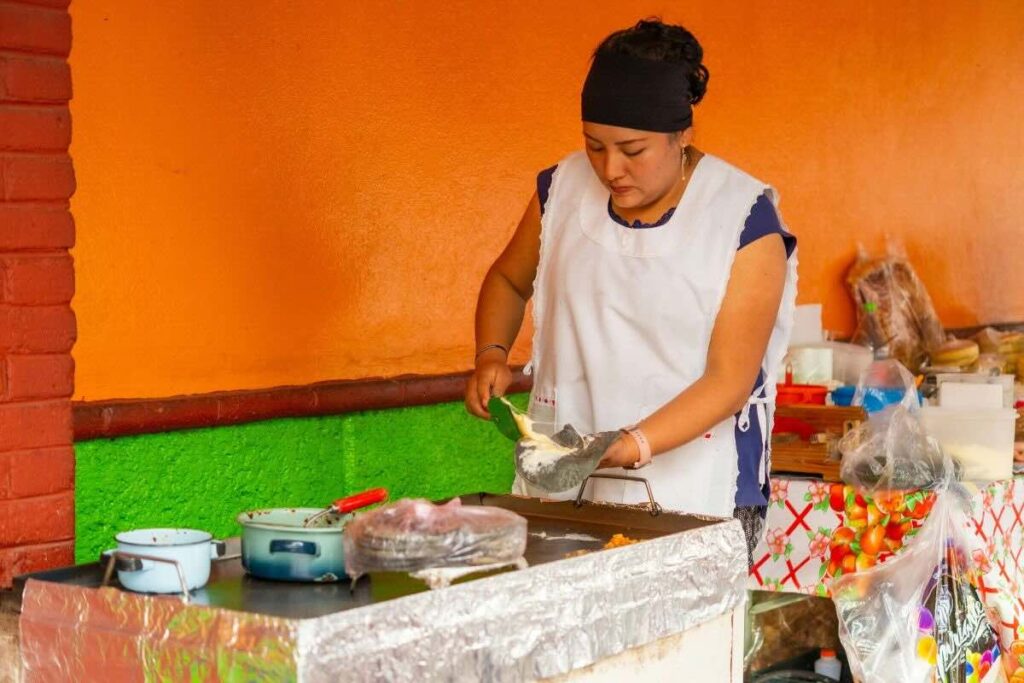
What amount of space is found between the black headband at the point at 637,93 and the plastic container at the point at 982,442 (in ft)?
5.10

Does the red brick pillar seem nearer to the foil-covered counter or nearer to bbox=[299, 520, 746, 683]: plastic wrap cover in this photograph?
the foil-covered counter

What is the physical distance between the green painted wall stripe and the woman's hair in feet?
4.09

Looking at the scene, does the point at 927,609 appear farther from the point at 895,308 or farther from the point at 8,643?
the point at 8,643

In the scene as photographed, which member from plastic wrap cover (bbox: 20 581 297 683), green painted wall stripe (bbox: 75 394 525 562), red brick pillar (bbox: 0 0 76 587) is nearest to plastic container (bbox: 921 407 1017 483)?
green painted wall stripe (bbox: 75 394 525 562)

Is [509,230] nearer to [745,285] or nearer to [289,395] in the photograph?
[289,395]

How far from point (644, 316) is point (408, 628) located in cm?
112

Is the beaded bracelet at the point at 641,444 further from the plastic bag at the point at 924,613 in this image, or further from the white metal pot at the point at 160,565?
the plastic bag at the point at 924,613

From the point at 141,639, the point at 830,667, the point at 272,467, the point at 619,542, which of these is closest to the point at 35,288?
the point at 272,467

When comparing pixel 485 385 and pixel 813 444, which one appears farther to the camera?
pixel 813 444

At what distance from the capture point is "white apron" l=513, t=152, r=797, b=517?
280 centimetres

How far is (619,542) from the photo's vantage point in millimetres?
2283

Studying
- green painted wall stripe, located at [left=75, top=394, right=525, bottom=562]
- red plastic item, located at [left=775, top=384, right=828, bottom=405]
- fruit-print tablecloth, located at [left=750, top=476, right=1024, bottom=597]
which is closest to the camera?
green painted wall stripe, located at [left=75, top=394, right=525, bottom=562]

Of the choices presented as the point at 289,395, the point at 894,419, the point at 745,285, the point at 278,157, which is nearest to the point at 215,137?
the point at 278,157

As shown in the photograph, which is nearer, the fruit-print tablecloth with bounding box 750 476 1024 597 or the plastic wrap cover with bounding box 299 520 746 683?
the plastic wrap cover with bounding box 299 520 746 683
